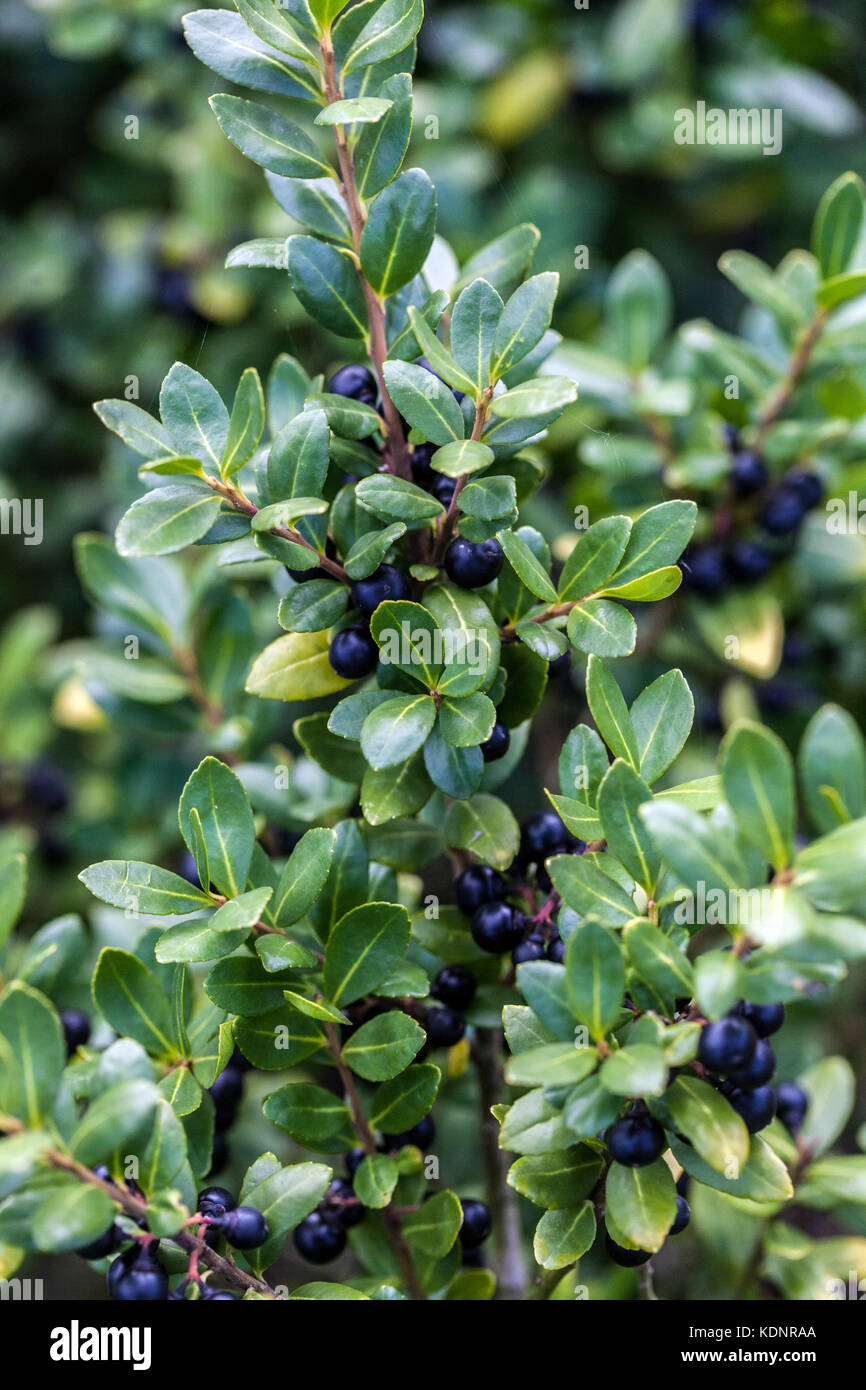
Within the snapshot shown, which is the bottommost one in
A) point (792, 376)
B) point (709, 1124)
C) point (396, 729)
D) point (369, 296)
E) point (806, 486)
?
point (709, 1124)

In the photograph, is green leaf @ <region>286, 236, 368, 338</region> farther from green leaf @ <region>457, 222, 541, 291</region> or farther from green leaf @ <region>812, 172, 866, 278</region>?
green leaf @ <region>812, 172, 866, 278</region>

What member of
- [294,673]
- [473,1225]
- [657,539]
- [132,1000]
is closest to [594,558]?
[657,539]

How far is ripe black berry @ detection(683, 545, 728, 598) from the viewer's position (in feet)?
4.77

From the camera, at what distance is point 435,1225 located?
936 millimetres

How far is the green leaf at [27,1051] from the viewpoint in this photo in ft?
2.29

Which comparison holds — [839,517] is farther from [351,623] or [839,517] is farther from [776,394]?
[351,623]

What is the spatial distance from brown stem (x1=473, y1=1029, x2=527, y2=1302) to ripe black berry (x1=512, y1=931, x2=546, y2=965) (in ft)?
0.53

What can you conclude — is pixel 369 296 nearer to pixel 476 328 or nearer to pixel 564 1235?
pixel 476 328

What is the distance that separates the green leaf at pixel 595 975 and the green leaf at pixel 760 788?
0.11 m

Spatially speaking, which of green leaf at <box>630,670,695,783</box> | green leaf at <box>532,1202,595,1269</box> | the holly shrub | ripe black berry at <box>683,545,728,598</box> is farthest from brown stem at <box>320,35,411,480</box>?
ripe black berry at <box>683,545,728,598</box>

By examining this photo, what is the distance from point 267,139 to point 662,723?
1.66 ft

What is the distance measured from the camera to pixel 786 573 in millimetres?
1550

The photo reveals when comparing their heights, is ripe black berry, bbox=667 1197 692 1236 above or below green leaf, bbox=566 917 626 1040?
below

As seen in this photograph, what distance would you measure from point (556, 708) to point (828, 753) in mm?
672
